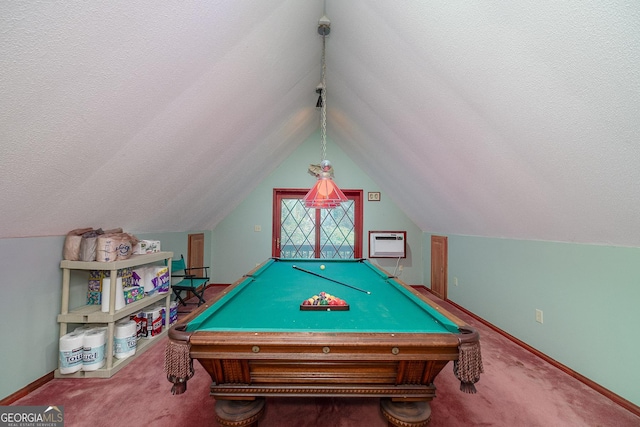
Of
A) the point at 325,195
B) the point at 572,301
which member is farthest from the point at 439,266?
the point at 325,195

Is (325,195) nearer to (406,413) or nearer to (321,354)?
(321,354)

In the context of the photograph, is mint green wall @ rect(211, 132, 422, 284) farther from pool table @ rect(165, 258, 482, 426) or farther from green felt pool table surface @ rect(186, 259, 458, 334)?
pool table @ rect(165, 258, 482, 426)

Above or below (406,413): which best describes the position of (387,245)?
above

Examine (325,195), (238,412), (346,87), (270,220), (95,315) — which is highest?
(346,87)

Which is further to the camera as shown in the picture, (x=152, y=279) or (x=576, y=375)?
(x=152, y=279)

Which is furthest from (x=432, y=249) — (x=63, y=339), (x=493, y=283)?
(x=63, y=339)

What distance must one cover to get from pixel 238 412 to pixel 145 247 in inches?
77.4

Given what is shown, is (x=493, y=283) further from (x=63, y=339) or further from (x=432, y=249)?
(x=63, y=339)

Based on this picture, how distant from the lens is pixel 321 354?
106 centimetres

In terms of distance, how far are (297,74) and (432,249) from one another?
3.53 metres

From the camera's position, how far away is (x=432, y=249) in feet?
14.4

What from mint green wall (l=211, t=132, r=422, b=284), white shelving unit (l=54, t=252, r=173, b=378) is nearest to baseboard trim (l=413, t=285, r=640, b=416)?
mint green wall (l=211, t=132, r=422, b=284)

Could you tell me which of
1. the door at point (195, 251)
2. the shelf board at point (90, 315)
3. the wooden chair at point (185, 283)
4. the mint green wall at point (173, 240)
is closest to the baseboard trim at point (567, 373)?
the shelf board at point (90, 315)

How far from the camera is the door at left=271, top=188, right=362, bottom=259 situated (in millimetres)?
4781
